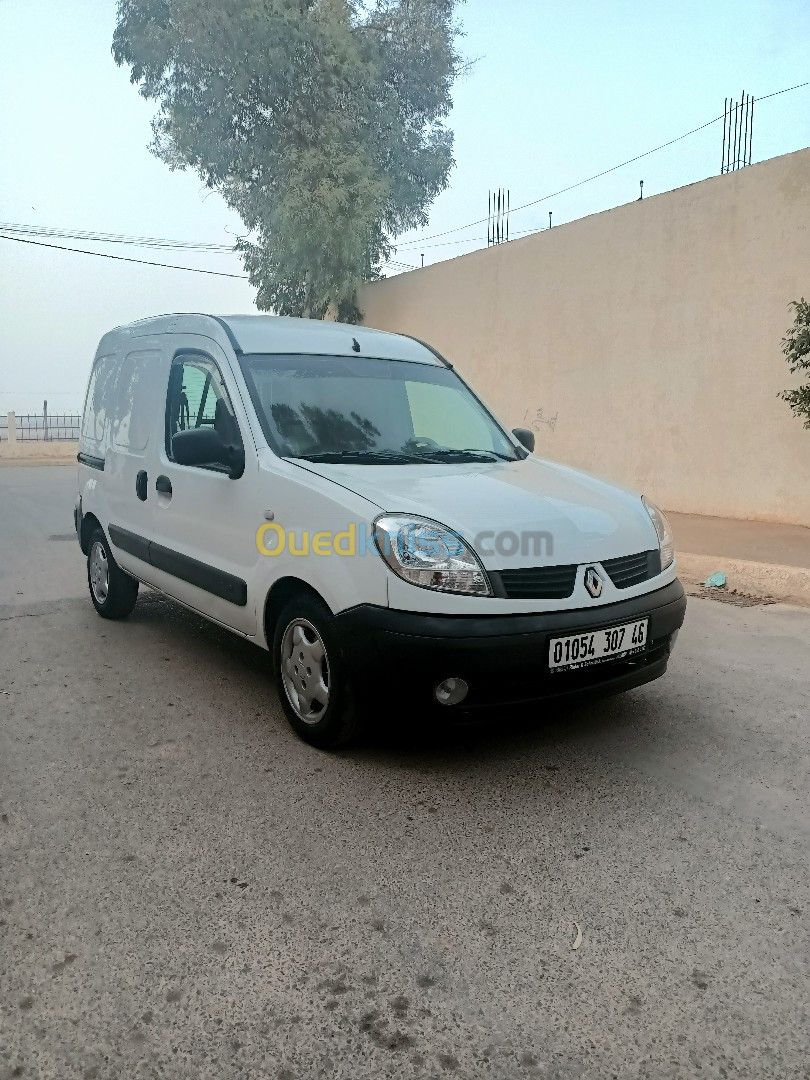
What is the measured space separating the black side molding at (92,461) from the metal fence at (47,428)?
2095 centimetres

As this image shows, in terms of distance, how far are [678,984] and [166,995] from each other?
123cm

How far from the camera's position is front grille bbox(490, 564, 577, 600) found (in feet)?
9.77

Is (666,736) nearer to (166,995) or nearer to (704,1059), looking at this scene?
(704,1059)

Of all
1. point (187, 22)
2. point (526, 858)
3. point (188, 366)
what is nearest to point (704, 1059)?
point (526, 858)

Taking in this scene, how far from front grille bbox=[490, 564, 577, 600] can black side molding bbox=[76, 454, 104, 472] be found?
3404 mm

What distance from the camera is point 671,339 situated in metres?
10.8

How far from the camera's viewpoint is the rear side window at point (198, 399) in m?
3.86

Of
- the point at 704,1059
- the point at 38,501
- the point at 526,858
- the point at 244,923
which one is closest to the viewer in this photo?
the point at 704,1059

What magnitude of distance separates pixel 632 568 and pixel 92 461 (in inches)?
151

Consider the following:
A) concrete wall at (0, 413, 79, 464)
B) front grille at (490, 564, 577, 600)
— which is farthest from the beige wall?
concrete wall at (0, 413, 79, 464)

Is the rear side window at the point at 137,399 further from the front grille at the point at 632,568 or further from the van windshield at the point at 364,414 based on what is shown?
the front grille at the point at 632,568

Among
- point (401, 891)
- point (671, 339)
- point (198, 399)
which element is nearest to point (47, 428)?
point (671, 339)

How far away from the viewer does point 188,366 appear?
4383 mm

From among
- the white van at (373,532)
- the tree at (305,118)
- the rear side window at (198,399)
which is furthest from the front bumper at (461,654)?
the tree at (305,118)
